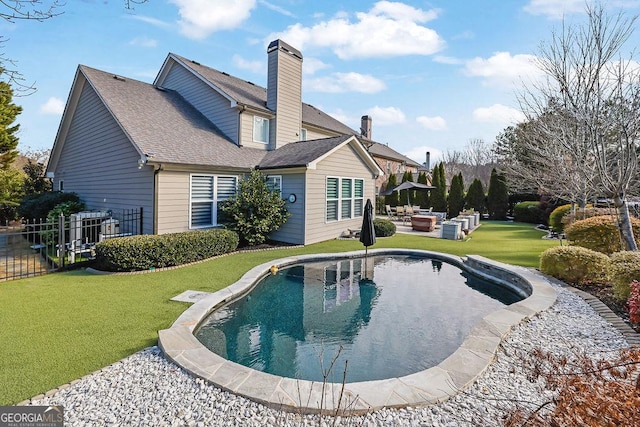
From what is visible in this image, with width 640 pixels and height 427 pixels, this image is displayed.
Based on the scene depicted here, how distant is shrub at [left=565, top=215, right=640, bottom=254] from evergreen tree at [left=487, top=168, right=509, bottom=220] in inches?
666

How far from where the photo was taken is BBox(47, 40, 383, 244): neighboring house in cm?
1163

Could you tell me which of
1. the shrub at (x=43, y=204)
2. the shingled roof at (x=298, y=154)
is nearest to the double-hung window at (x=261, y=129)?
the shingled roof at (x=298, y=154)

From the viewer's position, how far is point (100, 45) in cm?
953

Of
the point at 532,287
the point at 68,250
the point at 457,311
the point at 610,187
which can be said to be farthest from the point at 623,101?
the point at 68,250

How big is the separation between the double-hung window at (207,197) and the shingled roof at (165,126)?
0.72 metres

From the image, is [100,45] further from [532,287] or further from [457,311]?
[532,287]

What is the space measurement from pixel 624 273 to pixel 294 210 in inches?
400

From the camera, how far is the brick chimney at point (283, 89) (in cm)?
1658

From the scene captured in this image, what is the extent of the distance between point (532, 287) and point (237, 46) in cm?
1402

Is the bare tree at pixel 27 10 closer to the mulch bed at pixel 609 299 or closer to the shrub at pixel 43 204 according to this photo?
the mulch bed at pixel 609 299

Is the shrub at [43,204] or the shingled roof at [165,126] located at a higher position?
the shingled roof at [165,126]

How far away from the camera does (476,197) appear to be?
28.0 meters

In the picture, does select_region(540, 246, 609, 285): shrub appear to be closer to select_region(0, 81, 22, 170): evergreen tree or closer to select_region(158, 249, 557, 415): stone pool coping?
select_region(158, 249, 557, 415): stone pool coping

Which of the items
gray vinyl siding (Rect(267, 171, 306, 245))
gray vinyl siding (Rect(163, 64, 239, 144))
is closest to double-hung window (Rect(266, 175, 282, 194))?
gray vinyl siding (Rect(267, 171, 306, 245))
